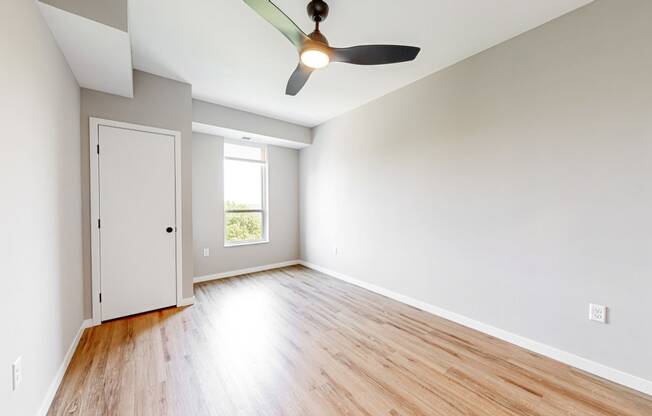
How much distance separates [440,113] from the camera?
9.01ft

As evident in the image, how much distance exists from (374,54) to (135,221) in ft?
9.38

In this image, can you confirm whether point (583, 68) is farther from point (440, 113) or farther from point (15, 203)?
point (15, 203)

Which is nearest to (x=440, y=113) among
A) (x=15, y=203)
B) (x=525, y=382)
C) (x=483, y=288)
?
(x=483, y=288)

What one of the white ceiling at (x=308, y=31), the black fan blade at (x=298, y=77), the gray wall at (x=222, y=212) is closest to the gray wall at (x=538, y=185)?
the white ceiling at (x=308, y=31)

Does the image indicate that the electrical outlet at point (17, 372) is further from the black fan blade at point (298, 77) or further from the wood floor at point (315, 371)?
the black fan blade at point (298, 77)

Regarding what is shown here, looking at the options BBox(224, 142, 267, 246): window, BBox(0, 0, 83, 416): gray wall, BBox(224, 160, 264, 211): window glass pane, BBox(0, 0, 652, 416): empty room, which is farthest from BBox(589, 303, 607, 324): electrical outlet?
BBox(224, 160, 264, 211): window glass pane

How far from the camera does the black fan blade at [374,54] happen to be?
171cm

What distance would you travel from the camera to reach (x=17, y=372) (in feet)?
3.92

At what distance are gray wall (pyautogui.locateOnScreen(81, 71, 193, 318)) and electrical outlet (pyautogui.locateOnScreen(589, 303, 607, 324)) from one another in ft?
12.4

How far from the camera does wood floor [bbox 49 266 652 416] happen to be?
1.53 meters

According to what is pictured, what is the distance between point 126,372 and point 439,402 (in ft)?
7.08

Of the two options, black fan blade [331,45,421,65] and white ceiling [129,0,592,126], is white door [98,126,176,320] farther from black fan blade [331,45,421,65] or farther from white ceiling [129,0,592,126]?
black fan blade [331,45,421,65]

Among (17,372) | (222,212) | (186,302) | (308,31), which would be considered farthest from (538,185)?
(222,212)

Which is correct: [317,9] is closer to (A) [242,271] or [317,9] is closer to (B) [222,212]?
(B) [222,212]
